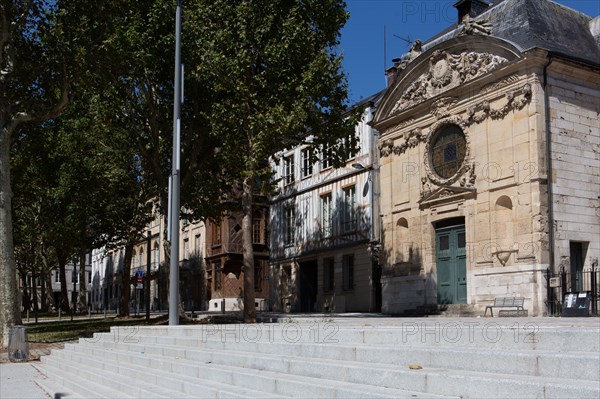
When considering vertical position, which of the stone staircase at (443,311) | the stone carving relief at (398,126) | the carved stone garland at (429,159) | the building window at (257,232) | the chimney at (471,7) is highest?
the chimney at (471,7)

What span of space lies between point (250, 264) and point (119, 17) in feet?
28.6

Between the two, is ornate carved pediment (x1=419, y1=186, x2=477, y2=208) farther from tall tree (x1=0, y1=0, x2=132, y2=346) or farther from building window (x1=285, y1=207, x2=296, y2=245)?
building window (x1=285, y1=207, x2=296, y2=245)

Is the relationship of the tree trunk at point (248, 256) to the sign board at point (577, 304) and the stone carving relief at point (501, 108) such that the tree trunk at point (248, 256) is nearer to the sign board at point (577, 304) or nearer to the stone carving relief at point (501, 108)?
the stone carving relief at point (501, 108)

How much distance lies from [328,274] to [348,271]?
168cm

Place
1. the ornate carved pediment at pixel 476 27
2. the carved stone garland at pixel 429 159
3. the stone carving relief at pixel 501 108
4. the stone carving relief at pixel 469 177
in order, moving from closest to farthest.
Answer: the stone carving relief at pixel 501 108 < the ornate carved pediment at pixel 476 27 < the stone carving relief at pixel 469 177 < the carved stone garland at pixel 429 159

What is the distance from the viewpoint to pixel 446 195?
22.6 m

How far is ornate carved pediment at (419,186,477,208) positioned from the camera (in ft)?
71.4

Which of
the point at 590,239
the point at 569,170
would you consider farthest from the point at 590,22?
the point at 590,239

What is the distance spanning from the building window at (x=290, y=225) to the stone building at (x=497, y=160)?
10.9 m

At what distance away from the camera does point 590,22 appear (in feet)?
78.2

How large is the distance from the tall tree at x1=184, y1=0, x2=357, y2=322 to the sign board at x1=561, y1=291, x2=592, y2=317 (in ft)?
27.2

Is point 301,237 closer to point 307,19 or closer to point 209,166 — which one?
point 209,166

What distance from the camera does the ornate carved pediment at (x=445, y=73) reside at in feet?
69.8

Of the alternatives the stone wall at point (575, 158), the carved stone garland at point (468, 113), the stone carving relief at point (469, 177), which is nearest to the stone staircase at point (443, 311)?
the stone wall at point (575, 158)
